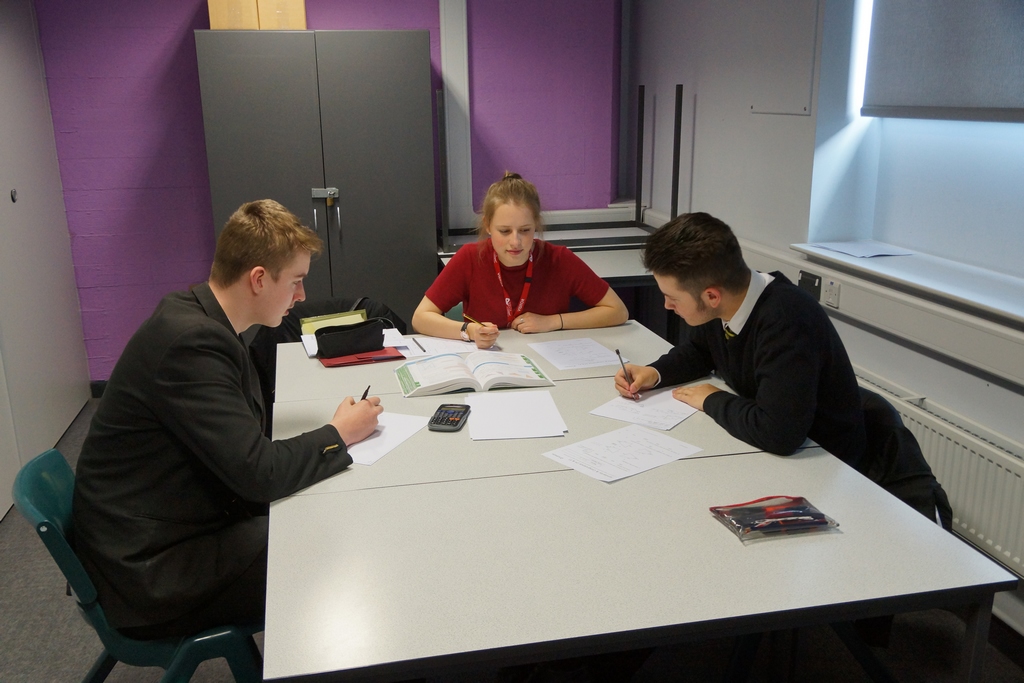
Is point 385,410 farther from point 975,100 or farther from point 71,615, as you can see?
point 975,100

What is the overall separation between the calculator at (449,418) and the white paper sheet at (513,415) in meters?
0.03

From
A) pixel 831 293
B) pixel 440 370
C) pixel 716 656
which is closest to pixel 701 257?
pixel 440 370

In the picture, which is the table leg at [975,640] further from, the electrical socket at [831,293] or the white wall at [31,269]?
the white wall at [31,269]

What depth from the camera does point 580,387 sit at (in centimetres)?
225

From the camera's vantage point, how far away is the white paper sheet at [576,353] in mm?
2461

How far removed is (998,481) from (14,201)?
153 inches

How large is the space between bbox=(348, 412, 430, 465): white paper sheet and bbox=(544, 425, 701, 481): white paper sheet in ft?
1.20

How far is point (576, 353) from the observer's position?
2576mm

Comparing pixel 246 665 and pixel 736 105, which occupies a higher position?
pixel 736 105

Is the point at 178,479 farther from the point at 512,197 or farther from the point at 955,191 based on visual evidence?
the point at 955,191

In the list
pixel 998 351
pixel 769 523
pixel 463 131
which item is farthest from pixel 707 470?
pixel 463 131

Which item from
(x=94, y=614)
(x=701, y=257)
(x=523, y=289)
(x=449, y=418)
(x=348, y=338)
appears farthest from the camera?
(x=523, y=289)

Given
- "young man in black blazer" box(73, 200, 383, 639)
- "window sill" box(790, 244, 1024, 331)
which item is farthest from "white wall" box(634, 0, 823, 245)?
"young man in black blazer" box(73, 200, 383, 639)

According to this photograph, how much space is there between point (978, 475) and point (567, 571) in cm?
155
